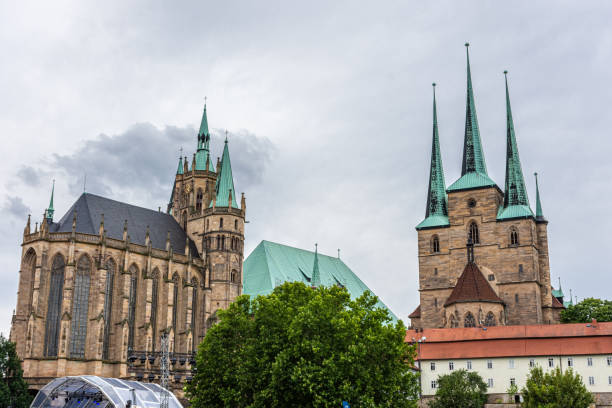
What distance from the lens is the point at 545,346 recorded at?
2685 inches

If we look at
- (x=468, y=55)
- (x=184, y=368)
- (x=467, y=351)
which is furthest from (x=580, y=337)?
Answer: (x=468, y=55)

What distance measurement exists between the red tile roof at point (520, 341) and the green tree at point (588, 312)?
16.4 meters

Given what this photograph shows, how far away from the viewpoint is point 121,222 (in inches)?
3334

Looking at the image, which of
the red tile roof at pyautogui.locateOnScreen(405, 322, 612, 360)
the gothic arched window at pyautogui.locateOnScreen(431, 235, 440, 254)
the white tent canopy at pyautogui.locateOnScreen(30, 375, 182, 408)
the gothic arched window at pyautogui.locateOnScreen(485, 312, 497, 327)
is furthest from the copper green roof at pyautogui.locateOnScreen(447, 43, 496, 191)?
the white tent canopy at pyautogui.locateOnScreen(30, 375, 182, 408)

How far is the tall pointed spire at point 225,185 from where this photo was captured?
92.5 meters

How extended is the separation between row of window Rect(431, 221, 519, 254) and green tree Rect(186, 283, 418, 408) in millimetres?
41907

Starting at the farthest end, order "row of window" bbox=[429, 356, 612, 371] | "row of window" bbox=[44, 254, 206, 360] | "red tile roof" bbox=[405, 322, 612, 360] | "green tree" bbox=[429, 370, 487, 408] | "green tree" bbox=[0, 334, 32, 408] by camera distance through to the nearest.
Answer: "row of window" bbox=[44, 254, 206, 360], "red tile roof" bbox=[405, 322, 612, 360], "row of window" bbox=[429, 356, 612, 371], "green tree" bbox=[0, 334, 32, 408], "green tree" bbox=[429, 370, 487, 408]

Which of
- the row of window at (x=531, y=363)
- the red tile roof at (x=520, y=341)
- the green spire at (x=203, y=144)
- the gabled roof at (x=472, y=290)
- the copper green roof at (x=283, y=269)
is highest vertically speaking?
the green spire at (x=203, y=144)

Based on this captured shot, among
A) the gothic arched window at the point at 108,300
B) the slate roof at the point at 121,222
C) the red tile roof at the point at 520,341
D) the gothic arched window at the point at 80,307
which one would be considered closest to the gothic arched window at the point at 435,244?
the red tile roof at the point at 520,341

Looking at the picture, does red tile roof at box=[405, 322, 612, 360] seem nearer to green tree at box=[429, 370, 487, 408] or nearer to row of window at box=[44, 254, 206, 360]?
green tree at box=[429, 370, 487, 408]

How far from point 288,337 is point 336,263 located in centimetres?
7259

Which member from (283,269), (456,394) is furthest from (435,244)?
(456,394)

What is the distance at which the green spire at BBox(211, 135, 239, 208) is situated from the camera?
92625 millimetres

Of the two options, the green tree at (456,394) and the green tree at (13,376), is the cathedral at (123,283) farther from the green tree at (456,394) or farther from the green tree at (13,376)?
the green tree at (456,394)
